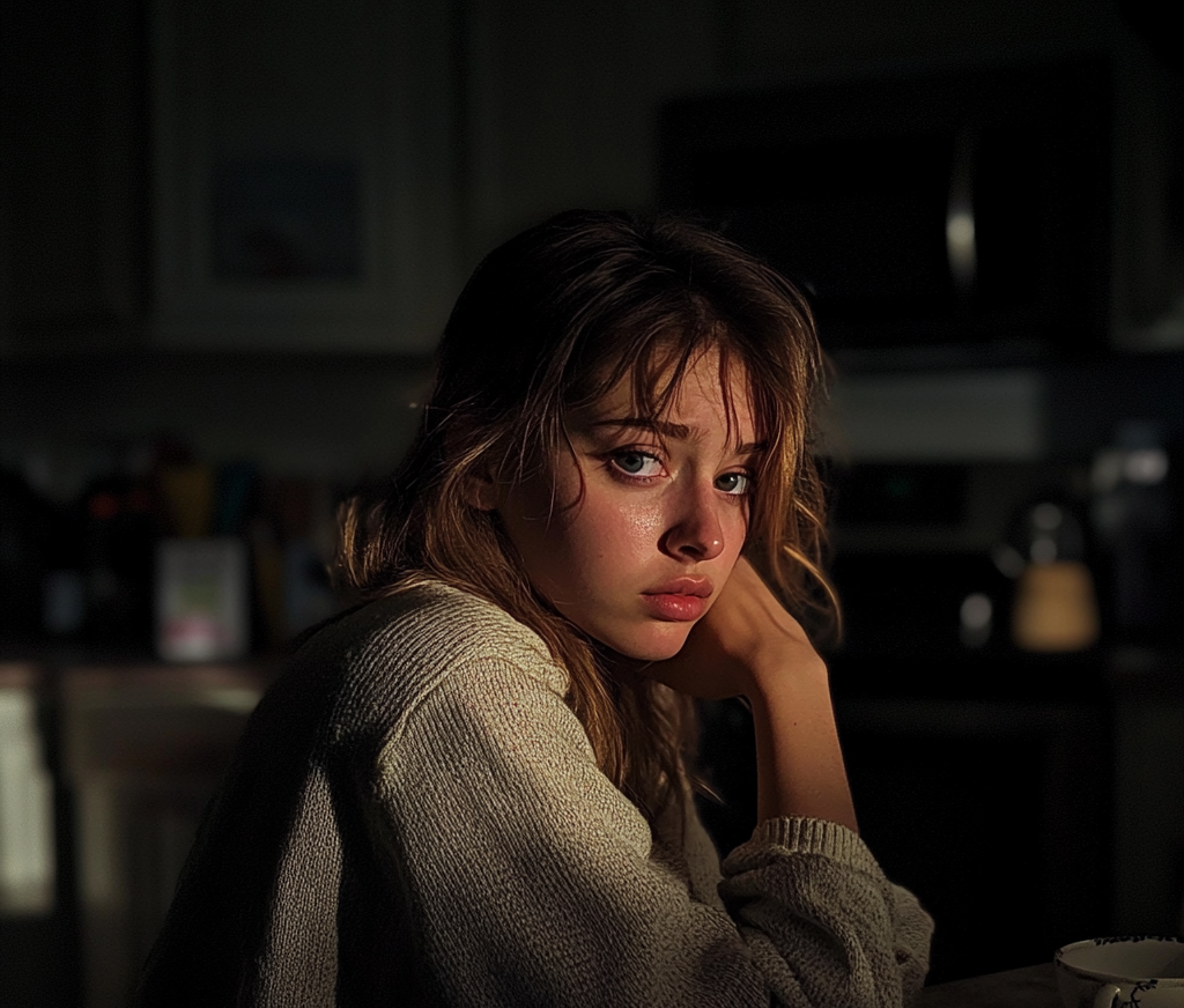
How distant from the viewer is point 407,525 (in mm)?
906

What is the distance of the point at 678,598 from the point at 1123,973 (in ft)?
1.04

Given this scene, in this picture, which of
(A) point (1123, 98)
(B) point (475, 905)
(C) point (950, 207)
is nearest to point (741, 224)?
(C) point (950, 207)

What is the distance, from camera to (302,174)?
281 centimetres

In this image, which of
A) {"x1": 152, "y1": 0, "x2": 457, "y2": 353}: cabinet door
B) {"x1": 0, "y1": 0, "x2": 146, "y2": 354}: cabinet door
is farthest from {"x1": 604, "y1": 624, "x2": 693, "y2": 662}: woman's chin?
{"x1": 0, "y1": 0, "x2": 146, "y2": 354}: cabinet door

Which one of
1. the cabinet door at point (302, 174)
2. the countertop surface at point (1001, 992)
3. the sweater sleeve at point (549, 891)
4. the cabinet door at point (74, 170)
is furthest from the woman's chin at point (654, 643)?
the cabinet door at point (74, 170)

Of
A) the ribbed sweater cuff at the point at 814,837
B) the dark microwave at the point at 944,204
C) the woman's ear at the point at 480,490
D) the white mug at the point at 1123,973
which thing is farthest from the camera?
the dark microwave at the point at 944,204

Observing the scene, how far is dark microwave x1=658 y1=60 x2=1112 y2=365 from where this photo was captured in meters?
2.43

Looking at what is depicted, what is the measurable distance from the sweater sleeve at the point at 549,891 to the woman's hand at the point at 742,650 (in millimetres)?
196

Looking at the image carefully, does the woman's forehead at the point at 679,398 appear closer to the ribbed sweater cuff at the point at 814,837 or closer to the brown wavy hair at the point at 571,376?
the brown wavy hair at the point at 571,376

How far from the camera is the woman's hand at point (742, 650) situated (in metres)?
0.94

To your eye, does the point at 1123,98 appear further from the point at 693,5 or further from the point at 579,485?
the point at 579,485

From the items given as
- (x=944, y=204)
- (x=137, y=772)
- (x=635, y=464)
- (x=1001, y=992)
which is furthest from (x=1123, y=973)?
(x=137, y=772)

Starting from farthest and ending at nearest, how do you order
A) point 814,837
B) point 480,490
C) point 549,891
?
point 480,490, point 814,837, point 549,891

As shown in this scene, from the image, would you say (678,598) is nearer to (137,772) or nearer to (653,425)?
(653,425)
